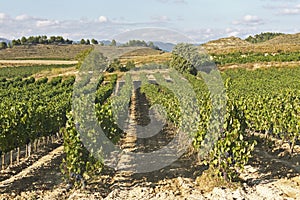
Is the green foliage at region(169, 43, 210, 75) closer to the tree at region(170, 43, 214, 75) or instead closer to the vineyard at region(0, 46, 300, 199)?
the tree at region(170, 43, 214, 75)

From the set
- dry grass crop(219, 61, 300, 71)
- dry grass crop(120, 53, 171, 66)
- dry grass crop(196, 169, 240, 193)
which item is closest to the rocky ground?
dry grass crop(196, 169, 240, 193)

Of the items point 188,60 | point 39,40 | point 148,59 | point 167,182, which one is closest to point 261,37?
point 39,40

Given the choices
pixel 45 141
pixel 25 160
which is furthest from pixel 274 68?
pixel 25 160

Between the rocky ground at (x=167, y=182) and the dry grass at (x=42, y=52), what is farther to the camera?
the dry grass at (x=42, y=52)

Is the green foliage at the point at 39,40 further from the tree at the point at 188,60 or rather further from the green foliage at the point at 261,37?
the tree at the point at 188,60

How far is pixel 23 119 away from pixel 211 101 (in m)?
8.49

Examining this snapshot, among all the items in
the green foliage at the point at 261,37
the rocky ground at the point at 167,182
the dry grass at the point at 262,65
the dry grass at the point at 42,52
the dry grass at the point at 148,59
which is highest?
the green foliage at the point at 261,37

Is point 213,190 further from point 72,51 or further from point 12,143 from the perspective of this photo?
point 72,51

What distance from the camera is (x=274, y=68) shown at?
221 ft

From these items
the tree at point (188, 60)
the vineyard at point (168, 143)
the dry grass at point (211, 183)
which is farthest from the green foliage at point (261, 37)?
the dry grass at point (211, 183)

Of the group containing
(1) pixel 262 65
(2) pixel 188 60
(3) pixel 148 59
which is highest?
(2) pixel 188 60

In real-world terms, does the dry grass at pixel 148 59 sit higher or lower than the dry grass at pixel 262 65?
higher

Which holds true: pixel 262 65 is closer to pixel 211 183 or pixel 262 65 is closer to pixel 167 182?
pixel 167 182

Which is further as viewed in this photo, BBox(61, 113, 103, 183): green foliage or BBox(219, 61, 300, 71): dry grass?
BBox(219, 61, 300, 71): dry grass
